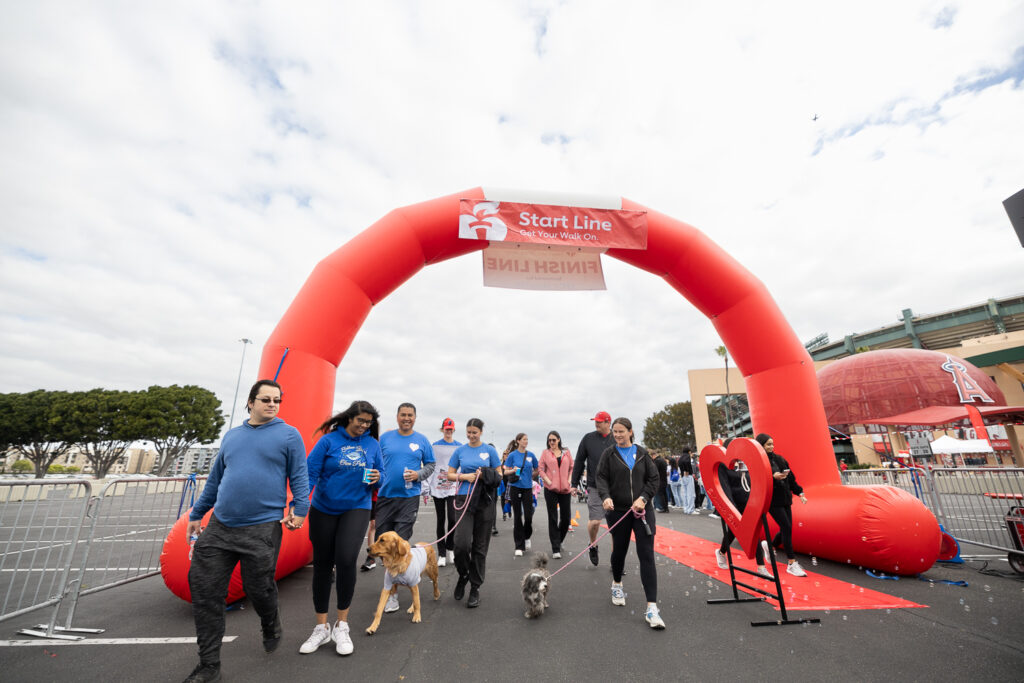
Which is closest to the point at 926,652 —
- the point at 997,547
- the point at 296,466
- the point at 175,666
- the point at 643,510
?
the point at 643,510

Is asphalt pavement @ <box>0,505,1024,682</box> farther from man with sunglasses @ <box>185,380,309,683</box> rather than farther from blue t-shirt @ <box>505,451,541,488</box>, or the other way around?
blue t-shirt @ <box>505,451,541,488</box>

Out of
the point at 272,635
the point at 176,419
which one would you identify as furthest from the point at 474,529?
the point at 176,419

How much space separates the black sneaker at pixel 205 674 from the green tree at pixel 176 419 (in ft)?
115

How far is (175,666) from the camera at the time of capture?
302 centimetres

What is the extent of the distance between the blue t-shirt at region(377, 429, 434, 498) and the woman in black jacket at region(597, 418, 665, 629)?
1.97m

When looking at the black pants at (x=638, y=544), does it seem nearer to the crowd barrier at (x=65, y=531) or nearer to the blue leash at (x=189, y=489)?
the crowd barrier at (x=65, y=531)

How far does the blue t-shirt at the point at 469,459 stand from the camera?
5199 mm

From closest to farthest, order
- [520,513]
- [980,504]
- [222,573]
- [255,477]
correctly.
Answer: [222,573]
[255,477]
[980,504]
[520,513]

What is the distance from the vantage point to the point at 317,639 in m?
3.30

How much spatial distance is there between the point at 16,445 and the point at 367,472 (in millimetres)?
40756

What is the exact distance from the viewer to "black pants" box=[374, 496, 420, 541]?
464 centimetres

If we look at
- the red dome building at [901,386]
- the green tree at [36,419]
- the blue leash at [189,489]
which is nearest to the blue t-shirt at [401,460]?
the blue leash at [189,489]

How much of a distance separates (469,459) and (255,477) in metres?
2.71

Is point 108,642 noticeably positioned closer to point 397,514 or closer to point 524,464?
point 397,514
